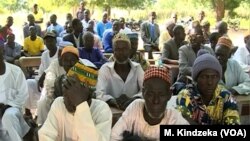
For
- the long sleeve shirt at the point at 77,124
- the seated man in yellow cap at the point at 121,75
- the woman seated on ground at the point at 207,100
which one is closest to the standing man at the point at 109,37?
the seated man in yellow cap at the point at 121,75

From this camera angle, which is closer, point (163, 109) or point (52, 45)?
point (163, 109)

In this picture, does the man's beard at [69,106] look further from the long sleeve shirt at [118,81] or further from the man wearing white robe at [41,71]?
the man wearing white robe at [41,71]

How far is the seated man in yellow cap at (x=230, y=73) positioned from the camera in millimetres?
4570

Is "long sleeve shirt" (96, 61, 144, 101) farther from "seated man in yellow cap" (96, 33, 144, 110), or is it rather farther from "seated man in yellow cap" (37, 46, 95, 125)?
"seated man in yellow cap" (37, 46, 95, 125)

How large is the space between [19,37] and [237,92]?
46.1ft

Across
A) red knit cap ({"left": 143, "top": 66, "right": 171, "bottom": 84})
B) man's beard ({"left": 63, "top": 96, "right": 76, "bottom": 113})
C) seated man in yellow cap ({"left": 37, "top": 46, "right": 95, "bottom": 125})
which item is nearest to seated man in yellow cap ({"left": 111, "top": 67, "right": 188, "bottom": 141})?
red knit cap ({"left": 143, "top": 66, "right": 171, "bottom": 84})

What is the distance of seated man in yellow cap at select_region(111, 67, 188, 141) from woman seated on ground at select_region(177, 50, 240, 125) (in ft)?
1.27

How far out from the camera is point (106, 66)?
457cm

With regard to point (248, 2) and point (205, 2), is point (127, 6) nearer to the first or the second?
point (205, 2)

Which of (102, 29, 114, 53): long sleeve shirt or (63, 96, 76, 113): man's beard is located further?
(102, 29, 114, 53): long sleeve shirt

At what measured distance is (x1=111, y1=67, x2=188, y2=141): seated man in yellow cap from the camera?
260cm

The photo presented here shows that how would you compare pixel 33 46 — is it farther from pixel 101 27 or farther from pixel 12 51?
pixel 101 27

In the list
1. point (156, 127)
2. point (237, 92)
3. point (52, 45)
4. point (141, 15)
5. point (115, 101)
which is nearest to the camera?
point (156, 127)

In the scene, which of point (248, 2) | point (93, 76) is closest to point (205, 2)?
point (248, 2)
